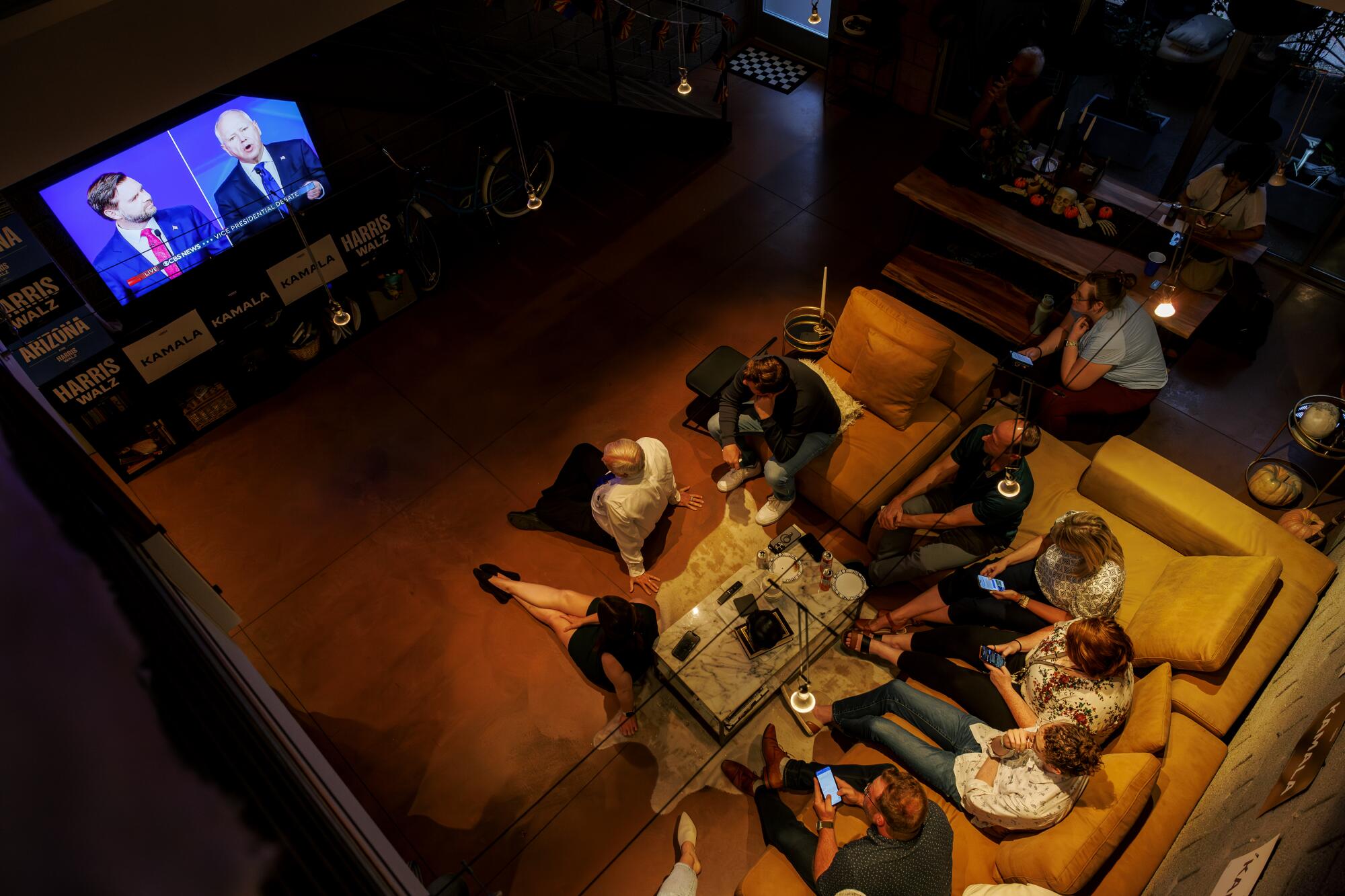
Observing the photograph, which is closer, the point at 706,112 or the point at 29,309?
the point at 29,309

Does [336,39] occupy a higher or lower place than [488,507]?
higher

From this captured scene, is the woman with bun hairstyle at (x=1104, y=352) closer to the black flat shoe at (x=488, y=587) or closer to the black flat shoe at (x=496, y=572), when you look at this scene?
the black flat shoe at (x=496, y=572)

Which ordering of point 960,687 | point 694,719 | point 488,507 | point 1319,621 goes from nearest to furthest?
1. point 1319,621
2. point 960,687
3. point 694,719
4. point 488,507

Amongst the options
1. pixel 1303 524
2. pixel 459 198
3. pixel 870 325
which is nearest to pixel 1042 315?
pixel 870 325

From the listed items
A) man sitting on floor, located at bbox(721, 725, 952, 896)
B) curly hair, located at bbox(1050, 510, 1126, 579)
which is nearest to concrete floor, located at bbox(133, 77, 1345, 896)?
man sitting on floor, located at bbox(721, 725, 952, 896)

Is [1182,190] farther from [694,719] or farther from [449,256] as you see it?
[449,256]

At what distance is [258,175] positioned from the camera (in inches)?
206

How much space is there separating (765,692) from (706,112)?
5.35m

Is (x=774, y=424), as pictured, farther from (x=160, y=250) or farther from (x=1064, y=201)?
(x=160, y=250)

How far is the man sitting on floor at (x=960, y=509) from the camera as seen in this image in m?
4.05

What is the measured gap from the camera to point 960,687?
3791 mm

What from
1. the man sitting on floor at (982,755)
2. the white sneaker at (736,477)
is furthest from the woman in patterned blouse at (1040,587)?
the white sneaker at (736,477)

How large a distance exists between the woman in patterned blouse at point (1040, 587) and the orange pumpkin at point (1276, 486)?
147 cm

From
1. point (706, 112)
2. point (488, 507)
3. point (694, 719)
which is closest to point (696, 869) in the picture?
point (694, 719)
